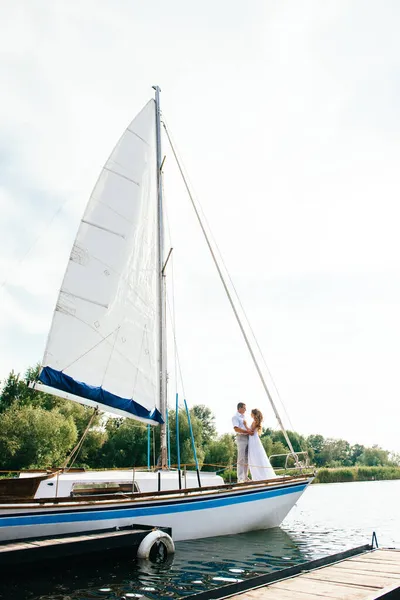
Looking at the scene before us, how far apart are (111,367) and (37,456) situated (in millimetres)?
32481

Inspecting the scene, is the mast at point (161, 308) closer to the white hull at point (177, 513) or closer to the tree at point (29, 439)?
the white hull at point (177, 513)

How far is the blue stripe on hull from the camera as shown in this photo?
11.6m

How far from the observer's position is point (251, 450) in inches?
664

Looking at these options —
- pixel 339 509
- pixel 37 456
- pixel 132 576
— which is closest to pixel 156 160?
pixel 132 576

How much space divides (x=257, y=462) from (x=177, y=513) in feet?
12.9

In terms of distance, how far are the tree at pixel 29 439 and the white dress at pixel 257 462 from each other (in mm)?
31896

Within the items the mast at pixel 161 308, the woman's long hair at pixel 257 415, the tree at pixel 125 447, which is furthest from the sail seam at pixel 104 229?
the tree at pixel 125 447

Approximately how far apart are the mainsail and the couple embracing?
3068mm

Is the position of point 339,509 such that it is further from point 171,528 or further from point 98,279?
point 98,279

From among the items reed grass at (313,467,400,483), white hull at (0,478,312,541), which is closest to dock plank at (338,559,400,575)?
white hull at (0,478,312,541)

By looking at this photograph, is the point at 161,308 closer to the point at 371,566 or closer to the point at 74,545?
the point at 74,545

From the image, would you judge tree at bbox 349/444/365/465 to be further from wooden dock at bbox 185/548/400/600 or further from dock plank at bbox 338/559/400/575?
wooden dock at bbox 185/548/400/600

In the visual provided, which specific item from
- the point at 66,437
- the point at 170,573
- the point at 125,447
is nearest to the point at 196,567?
the point at 170,573

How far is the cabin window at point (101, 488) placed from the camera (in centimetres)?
1360
